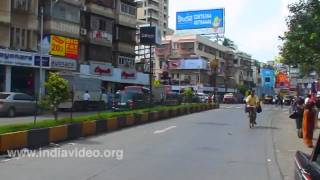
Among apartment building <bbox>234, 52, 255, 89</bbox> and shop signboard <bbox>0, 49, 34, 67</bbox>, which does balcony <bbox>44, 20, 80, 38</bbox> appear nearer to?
shop signboard <bbox>0, 49, 34, 67</bbox>

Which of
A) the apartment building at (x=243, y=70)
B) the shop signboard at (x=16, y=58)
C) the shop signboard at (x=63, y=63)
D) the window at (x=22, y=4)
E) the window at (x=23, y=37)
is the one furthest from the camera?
the apartment building at (x=243, y=70)

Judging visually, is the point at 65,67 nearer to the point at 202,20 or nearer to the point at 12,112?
the point at 12,112

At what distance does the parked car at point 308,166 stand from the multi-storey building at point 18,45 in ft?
119

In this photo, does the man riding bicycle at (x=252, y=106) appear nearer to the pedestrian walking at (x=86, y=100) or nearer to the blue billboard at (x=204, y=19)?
the pedestrian walking at (x=86, y=100)

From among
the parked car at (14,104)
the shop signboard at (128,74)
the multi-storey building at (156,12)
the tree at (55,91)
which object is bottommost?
the parked car at (14,104)

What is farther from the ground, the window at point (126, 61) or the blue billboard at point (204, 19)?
the blue billboard at point (204, 19)

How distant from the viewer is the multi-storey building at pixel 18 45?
1614 inches

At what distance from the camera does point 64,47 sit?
1895 inches

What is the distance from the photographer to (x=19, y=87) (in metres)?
44.4

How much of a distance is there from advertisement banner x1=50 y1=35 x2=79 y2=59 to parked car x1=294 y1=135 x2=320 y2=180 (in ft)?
137

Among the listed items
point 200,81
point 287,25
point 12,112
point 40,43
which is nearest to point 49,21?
point 40,43

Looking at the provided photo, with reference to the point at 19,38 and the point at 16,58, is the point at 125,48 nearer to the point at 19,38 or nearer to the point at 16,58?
the point at 19,38

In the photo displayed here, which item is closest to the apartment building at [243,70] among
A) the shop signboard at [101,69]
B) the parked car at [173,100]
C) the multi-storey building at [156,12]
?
the multi-storey building at [156,12]

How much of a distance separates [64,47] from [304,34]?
28.1 m
